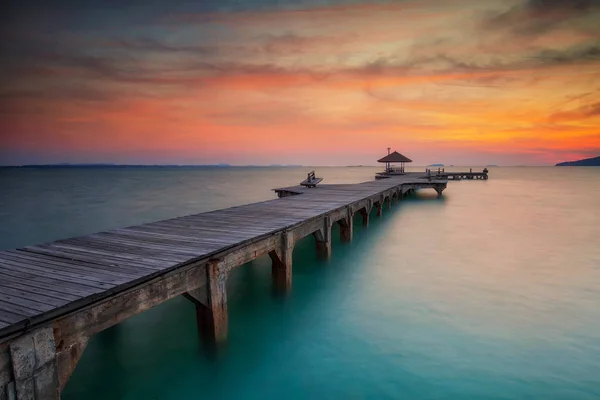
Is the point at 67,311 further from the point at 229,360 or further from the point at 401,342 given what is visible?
the point at 401,342

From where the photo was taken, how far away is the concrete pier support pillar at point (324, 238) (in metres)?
10.9

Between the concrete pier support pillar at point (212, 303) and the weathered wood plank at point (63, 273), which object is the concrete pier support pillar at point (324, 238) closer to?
the concrete pier support pillar at point (212, 303)

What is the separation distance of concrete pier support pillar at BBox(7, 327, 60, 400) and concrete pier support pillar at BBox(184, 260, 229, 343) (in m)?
2.02

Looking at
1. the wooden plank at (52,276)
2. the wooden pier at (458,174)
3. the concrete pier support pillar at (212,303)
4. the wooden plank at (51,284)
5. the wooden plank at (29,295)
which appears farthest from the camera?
the wooden pier at (458,174)

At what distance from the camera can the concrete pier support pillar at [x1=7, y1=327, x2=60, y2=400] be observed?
3217 millimetres

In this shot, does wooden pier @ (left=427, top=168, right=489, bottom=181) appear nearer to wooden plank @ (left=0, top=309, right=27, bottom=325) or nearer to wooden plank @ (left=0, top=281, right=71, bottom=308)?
wooden plank @ (left=0, top=281, right=71, bottom=308)

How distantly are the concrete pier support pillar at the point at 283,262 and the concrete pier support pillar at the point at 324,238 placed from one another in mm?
2677

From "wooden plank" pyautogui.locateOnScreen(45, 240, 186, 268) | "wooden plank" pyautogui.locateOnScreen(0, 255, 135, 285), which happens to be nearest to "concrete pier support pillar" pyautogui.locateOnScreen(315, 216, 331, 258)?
"wooden plank" pyautogui.locateOnScreen(45, 240, 186, 268)

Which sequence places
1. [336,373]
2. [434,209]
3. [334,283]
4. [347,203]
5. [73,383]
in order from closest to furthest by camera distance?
[73,383]
[336,373]
[334,283]
[347,203]
[434,209]

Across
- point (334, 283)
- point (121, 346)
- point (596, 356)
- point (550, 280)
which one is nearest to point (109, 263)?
point (121, 346)

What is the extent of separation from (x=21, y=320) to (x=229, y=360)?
3.70m

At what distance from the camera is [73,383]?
5656 mm

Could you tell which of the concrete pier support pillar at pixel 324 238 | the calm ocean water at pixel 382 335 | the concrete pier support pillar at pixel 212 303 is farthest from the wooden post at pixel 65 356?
the concrete pier support pillar at pixel 324 238

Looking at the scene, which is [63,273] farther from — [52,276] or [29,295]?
[29,295]
